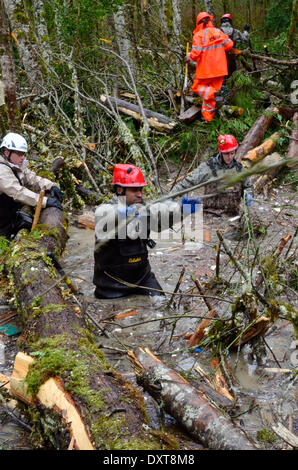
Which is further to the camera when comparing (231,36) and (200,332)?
(231,36)

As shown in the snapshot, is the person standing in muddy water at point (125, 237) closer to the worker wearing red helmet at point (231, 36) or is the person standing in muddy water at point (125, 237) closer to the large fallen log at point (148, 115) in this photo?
the large fallen log at point (148, 115)

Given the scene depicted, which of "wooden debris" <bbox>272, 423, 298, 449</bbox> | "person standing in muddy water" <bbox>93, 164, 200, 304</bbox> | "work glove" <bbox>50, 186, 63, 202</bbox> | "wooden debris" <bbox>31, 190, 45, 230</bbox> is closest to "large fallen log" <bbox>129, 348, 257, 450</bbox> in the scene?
"wooden debris" <bbox>272, 423, 298, 449</bbox>

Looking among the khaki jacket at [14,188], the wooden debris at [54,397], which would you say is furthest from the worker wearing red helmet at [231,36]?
the wooden debris at [54,397]

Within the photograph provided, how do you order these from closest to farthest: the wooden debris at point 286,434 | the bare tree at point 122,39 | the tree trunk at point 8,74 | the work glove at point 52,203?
the wooden debris at point 286,434 < the work glove at point 52,203 < the tree trunk at point 8,74 < the bare tree at point 122,39

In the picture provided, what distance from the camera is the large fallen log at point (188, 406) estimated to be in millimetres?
2570

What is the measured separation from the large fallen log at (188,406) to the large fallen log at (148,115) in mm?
7030

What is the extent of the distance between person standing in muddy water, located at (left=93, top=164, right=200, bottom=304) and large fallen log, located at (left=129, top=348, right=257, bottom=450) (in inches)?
58.6

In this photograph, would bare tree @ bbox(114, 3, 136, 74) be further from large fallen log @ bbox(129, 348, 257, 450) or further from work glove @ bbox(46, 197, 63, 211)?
large fallen log @ bbox(129, 348, 257, 450)

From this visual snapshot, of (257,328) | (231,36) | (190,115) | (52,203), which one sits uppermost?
(231,36)

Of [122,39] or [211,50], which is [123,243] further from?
[122,39]

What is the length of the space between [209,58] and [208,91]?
61 centimetres

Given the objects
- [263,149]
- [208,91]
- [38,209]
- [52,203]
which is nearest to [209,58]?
[208,91]

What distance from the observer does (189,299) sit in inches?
201

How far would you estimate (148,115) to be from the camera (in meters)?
9.95
